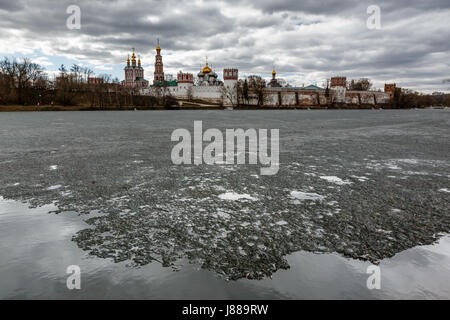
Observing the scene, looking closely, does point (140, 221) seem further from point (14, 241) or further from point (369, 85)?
point (369, 85)

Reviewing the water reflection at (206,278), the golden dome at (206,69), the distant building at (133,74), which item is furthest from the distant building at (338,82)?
the water reflection at (206,278)

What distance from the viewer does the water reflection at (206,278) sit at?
2.70 m

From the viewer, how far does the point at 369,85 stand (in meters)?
149

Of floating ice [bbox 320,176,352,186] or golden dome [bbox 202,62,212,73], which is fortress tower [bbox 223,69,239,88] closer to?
golden dome [bbox 202,62,212,73]

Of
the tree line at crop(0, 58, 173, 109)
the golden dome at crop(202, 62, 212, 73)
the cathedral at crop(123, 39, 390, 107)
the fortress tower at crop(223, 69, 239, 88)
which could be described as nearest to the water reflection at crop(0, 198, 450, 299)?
the tree line at crop(0, 58, 173, 109)

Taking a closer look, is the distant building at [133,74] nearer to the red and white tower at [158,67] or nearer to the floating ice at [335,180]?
the red and white tower at [158,67]

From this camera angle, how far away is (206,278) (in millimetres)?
2912

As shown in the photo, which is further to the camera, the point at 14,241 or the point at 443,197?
the point at 443,197

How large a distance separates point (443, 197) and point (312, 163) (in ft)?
11.7

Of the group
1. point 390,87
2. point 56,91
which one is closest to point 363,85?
point 390,87

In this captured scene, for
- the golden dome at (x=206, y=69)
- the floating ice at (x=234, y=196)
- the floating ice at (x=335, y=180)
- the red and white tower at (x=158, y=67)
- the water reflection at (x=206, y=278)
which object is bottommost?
the water reflection at (x=206, y=278)

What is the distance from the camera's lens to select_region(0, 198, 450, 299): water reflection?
2.70 m

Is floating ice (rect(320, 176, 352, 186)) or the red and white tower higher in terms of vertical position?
the red and white tower
